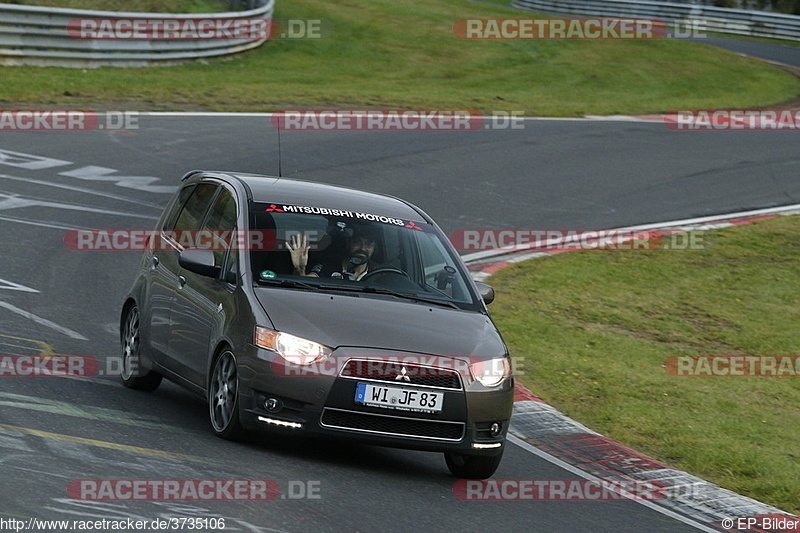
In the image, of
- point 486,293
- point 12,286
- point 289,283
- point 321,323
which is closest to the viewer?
point 321,323

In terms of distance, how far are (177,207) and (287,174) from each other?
8.66 m

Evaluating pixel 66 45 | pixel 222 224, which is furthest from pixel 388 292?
pixel 66 45

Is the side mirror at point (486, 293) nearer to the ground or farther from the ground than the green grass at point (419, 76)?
farther from the ground

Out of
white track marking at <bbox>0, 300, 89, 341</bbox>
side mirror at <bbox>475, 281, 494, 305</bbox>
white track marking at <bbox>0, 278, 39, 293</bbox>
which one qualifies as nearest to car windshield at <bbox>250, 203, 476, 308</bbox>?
side mirror at <bbox>475, 281, 494, 305</bbox>

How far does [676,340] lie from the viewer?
1291 cm

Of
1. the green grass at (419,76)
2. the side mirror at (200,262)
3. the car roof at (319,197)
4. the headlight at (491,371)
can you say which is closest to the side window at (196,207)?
the car roof at (319,197)

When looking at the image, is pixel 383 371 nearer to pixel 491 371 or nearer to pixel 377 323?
pixel 377 323

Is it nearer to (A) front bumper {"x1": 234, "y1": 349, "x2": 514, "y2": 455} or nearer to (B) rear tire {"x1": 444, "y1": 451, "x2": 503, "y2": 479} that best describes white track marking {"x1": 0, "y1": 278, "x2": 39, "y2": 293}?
(A) front bumper {"x1": 234, "y1": 349, "x2": 514, "y2": 455}

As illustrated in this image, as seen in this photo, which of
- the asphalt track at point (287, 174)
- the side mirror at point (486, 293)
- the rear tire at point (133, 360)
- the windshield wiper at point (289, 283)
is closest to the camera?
the asphalt track at point (287, 174)

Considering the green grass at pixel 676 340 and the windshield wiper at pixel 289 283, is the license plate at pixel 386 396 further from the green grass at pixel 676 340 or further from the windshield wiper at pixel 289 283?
the green grass at pixel 676 340

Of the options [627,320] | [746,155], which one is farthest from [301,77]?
[627,320]

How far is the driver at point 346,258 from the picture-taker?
8.25 metres

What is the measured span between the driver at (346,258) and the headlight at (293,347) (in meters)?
0.81

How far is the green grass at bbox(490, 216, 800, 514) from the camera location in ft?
30.5
